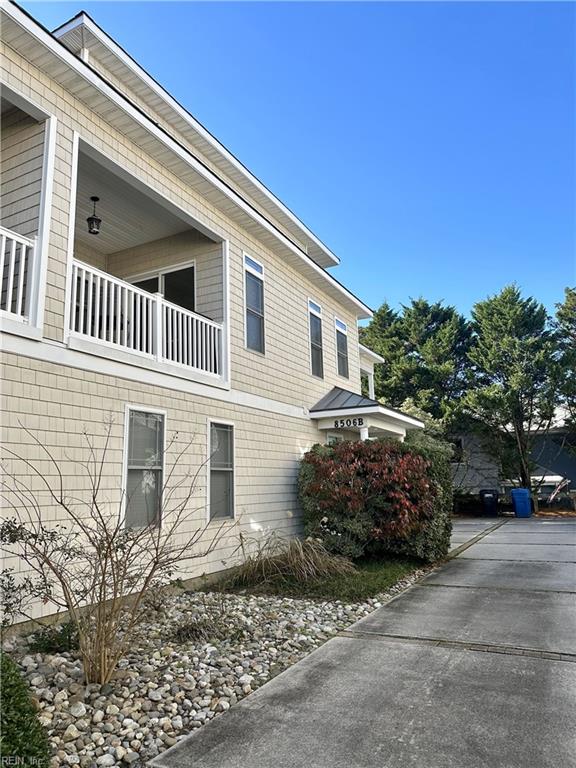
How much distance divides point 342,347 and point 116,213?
6.71 m

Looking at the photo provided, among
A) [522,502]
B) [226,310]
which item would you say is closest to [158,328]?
[226,310]

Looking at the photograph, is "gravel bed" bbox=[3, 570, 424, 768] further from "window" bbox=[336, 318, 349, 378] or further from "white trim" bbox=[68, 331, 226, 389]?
"window" bbox=[336, 318, 349, 378]

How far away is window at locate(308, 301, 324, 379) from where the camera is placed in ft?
36.5

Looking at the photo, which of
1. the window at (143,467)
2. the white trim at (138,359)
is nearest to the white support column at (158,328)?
the white trim at (138,359)

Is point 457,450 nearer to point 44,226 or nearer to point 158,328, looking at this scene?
point 158,328

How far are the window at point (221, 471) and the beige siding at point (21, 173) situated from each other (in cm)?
373

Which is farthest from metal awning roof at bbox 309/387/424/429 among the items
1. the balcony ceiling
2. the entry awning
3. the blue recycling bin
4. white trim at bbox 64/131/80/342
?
A: the blue recycling bin

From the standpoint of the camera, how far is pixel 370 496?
794 cm

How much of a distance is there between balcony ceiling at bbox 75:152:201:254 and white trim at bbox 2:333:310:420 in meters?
2.84

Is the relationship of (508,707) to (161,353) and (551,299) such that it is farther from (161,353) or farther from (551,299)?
(551,299)

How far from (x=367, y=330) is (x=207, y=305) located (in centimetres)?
1838

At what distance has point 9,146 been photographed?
575cm

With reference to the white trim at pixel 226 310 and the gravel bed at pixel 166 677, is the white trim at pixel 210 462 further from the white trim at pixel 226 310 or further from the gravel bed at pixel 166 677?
the gravel bed at pixel 166 677

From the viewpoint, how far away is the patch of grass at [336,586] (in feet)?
20.5
